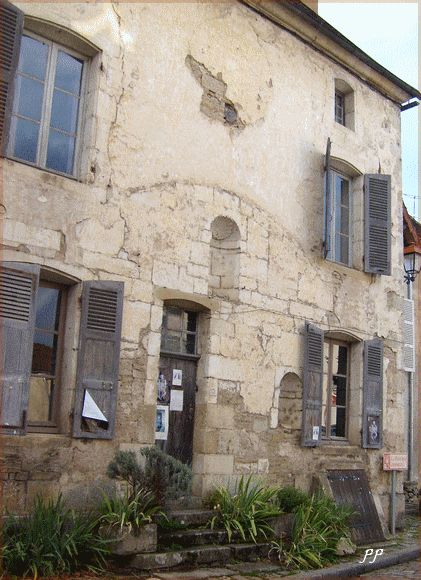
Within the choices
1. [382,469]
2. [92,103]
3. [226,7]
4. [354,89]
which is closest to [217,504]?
[382,469]

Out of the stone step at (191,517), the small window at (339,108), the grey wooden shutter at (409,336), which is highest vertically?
the small window at (339,108)

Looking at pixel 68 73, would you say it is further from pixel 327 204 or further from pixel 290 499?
pixel 290 499

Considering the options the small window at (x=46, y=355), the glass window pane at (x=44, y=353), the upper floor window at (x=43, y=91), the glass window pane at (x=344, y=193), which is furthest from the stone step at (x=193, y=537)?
the glass window pane at (x=344, y=193)

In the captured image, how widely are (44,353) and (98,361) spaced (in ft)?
1.70

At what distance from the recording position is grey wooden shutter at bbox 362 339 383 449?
9.48m

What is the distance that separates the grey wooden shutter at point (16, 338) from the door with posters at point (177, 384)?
1884 millimetres

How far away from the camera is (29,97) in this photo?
6445mm

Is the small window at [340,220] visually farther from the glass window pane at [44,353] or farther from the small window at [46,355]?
the glass window pane at [44,353]

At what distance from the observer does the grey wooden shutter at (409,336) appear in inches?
494

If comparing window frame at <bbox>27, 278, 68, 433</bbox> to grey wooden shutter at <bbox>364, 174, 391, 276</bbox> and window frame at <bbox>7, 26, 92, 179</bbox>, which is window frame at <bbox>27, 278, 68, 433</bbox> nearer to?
window frame at <bbox>7, 26, 92, 179</bbox>

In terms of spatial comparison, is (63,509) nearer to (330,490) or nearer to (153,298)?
(153,298)

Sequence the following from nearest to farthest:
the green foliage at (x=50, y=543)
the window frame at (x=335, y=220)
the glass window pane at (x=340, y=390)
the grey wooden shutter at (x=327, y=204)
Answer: the green foliage at (x=50, y=543) < the grey wooden shutter at (x=327, y=204) < the glass window pane at (x=340, y=390) < the window frame at (x=335, y=220)

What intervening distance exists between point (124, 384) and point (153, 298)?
0.99m

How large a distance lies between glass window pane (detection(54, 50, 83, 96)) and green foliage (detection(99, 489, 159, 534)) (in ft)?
13.4
